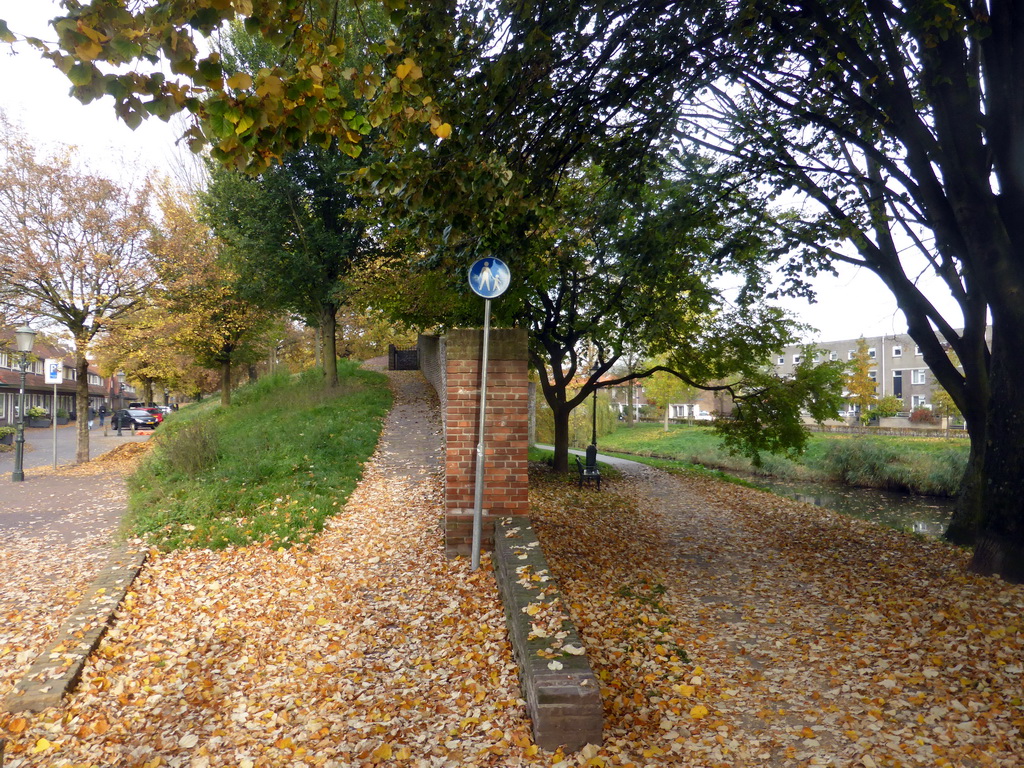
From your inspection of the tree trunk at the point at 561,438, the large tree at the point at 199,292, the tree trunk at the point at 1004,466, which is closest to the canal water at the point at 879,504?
the tree trunk at the point at 561,438

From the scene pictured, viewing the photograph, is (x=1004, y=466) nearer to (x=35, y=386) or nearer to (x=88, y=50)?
(x=88, y=50)

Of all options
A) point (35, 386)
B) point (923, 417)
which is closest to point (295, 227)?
point (35, 386)

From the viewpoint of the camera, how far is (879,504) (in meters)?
20.0

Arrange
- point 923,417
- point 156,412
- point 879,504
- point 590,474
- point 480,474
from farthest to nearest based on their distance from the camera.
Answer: point 923,417 → point 156,412 → point 879,504 → point 590,474 → point 480,474

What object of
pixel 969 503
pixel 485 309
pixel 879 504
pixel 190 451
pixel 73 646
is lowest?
pixel 879 504

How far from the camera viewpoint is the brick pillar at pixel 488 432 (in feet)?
21.2

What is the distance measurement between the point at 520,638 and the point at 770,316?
12322mm

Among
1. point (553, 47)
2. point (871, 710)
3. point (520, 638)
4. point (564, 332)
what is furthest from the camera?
point (564, 332)

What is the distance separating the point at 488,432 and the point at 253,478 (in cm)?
547

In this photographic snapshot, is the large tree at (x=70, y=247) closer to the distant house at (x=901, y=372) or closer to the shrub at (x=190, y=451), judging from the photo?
the shrub at (x=190, y=451)

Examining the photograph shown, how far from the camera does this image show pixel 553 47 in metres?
6.45

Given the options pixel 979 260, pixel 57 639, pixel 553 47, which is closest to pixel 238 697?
pixel 57 639

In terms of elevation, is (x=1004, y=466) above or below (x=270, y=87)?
below

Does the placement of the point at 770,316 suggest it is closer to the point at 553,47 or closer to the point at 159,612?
the point at 553,47
